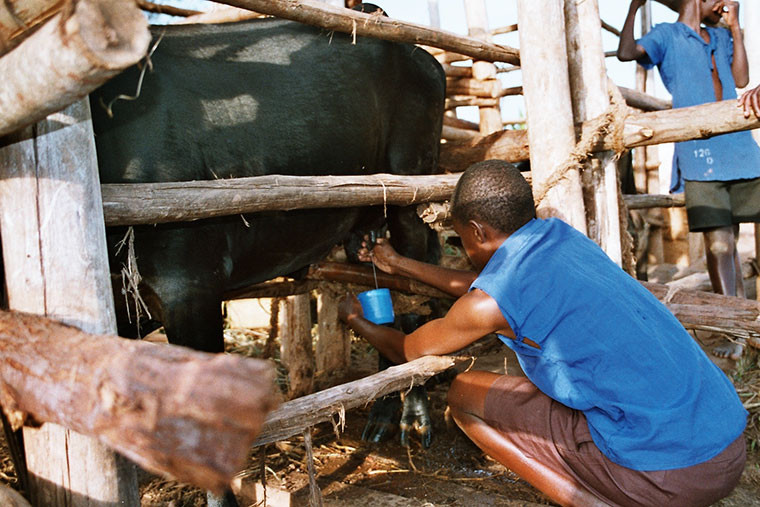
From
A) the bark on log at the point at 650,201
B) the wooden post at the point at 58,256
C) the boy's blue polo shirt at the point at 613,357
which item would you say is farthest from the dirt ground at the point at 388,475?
the bark on log at the point at 650,201

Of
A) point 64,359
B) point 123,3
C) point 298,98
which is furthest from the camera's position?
point 298,98

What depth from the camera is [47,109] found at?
1.17m

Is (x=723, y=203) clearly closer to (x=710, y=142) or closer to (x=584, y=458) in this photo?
(x=710, y=142)

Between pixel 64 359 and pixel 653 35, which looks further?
pixel 653 35

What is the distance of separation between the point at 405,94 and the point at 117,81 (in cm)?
161

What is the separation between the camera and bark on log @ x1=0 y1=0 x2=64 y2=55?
3.85 ft

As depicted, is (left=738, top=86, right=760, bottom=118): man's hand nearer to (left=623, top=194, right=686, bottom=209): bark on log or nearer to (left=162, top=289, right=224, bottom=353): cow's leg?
A: (left=162, top=289, right=224, bottom=353): cow's leg

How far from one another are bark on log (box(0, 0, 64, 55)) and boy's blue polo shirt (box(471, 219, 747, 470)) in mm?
1410

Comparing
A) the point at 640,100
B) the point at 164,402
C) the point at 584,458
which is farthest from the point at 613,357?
the point at 640,100

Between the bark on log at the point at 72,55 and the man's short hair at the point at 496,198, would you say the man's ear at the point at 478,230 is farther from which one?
the bark on log at the point at 72,55

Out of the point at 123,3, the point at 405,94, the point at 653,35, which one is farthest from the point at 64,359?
the point at 653,35

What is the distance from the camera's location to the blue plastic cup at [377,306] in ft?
8.99

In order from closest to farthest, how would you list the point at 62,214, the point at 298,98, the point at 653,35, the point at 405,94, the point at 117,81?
the point at 62,214 → the point at 117,81 → the point at 298,98 → the point at 405,94 → the point at 653,35

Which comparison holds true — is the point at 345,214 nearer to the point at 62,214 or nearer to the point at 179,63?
the point at 179,63
